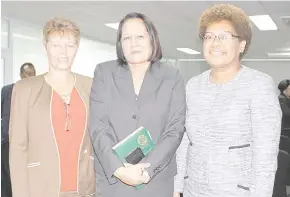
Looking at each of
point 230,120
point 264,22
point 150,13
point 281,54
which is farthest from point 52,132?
point 281,54

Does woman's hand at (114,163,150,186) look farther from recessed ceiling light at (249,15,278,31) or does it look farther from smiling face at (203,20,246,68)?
recessed ceiling light at (249,15,278,31)

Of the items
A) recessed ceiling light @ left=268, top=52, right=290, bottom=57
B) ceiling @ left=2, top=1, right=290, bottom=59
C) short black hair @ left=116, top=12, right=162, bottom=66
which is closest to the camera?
short black hair @ left=116, top=12, right=162, bottom=66

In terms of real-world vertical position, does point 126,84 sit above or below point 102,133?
above

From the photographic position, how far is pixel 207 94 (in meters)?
1.62

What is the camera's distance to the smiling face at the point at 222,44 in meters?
1.56

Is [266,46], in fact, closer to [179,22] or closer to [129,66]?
[179,22]

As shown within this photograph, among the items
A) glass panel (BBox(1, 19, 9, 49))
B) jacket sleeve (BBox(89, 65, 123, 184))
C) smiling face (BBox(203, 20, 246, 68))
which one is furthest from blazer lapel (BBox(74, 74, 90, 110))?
glass panel (BBox(1, 19, 9, 49))

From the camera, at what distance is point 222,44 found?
5.12 feet

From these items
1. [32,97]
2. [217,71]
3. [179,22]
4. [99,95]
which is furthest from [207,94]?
[179,22]

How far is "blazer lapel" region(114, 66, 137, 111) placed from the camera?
163cm

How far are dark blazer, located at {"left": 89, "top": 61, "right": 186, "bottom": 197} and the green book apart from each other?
26 mm

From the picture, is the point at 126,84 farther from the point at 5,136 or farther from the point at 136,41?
the point at 5,136

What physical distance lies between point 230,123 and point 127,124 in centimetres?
42

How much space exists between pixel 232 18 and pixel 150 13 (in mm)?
4661
